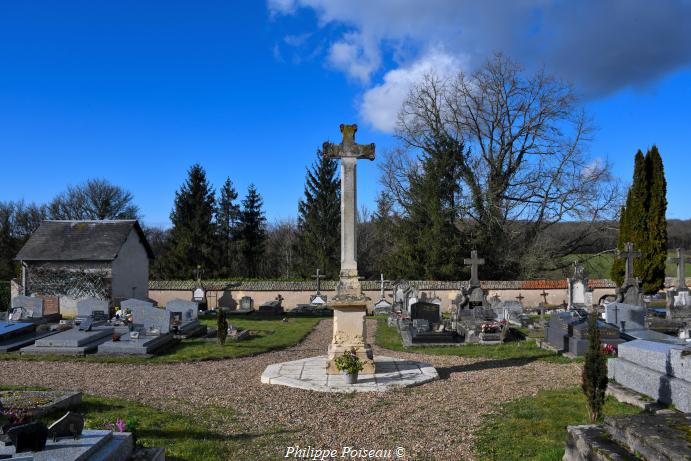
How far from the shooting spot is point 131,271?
27453mm

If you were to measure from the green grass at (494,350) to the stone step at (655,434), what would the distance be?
779 cm

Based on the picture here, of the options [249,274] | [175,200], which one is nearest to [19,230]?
[175,200]

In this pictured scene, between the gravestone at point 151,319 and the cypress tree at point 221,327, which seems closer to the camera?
the cypress tree at point 221,327

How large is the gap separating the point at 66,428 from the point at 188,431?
2.62 metres

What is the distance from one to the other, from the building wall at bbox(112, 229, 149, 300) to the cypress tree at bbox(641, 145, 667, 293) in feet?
90.8

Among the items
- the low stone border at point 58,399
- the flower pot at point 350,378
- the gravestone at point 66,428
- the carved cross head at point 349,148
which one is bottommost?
the flower pot at point 350,378

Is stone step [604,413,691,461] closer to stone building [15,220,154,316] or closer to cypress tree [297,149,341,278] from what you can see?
stone building [15,220,154,316]

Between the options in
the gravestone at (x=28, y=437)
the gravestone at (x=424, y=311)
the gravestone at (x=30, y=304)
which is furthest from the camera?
the gravestone at (x=30, y=304)

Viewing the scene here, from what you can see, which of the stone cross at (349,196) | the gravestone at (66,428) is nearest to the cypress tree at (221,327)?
the stone cross at (349,196)

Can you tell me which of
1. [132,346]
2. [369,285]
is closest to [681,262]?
[369,285]

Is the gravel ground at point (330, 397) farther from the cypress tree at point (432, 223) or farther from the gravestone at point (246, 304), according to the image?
the cypress tree at point (432, 223)

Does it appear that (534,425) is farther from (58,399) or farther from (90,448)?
(58,399)

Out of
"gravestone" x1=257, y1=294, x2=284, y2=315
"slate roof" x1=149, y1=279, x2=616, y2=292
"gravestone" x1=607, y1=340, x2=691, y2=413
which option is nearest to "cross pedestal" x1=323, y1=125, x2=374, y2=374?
"gravestone" x1=607, y1=340, x2=691, y2=413

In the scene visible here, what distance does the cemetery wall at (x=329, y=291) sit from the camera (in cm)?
2972
